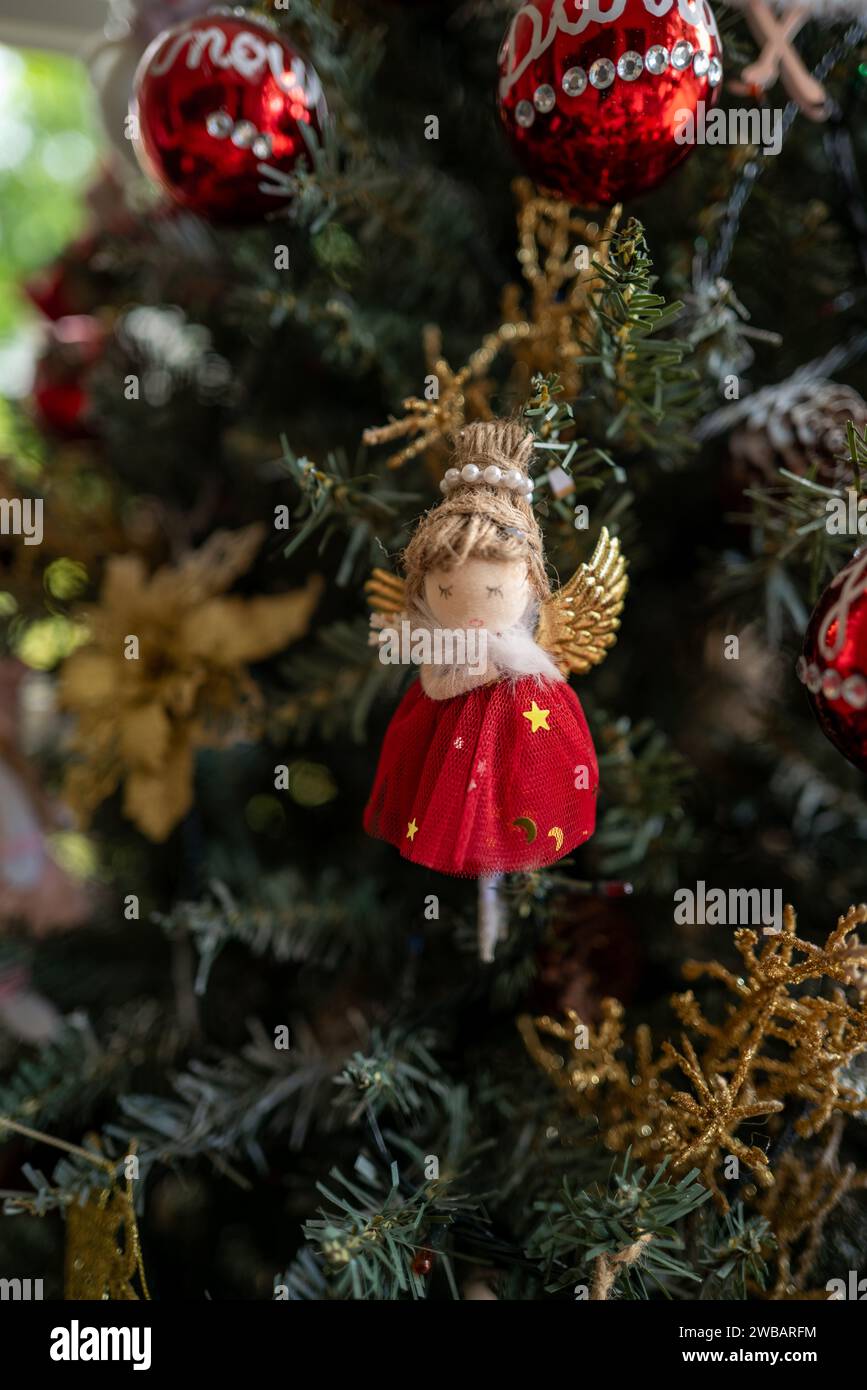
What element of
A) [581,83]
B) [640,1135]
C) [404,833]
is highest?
[581,83]

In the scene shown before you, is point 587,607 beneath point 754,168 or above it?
beneath

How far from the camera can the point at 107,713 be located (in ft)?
1.98

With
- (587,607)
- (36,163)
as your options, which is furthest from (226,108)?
(36,163)

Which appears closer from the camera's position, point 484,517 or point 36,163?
point 484,517

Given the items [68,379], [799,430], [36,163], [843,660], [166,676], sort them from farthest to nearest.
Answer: [36,163] < [68,379] < [166,676] < [799,430] < [843,660]

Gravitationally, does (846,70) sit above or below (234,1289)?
above

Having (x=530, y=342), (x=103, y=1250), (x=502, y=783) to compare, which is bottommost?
(x=103, y=1250)

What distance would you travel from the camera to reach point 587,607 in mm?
407

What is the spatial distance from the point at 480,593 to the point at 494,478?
0.15ft

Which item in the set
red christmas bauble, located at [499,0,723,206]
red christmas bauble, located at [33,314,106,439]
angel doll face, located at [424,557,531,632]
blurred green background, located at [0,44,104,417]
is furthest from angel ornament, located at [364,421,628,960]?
blurred green background, located at [0,44,104,417]

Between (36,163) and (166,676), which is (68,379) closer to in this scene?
(166,676)
